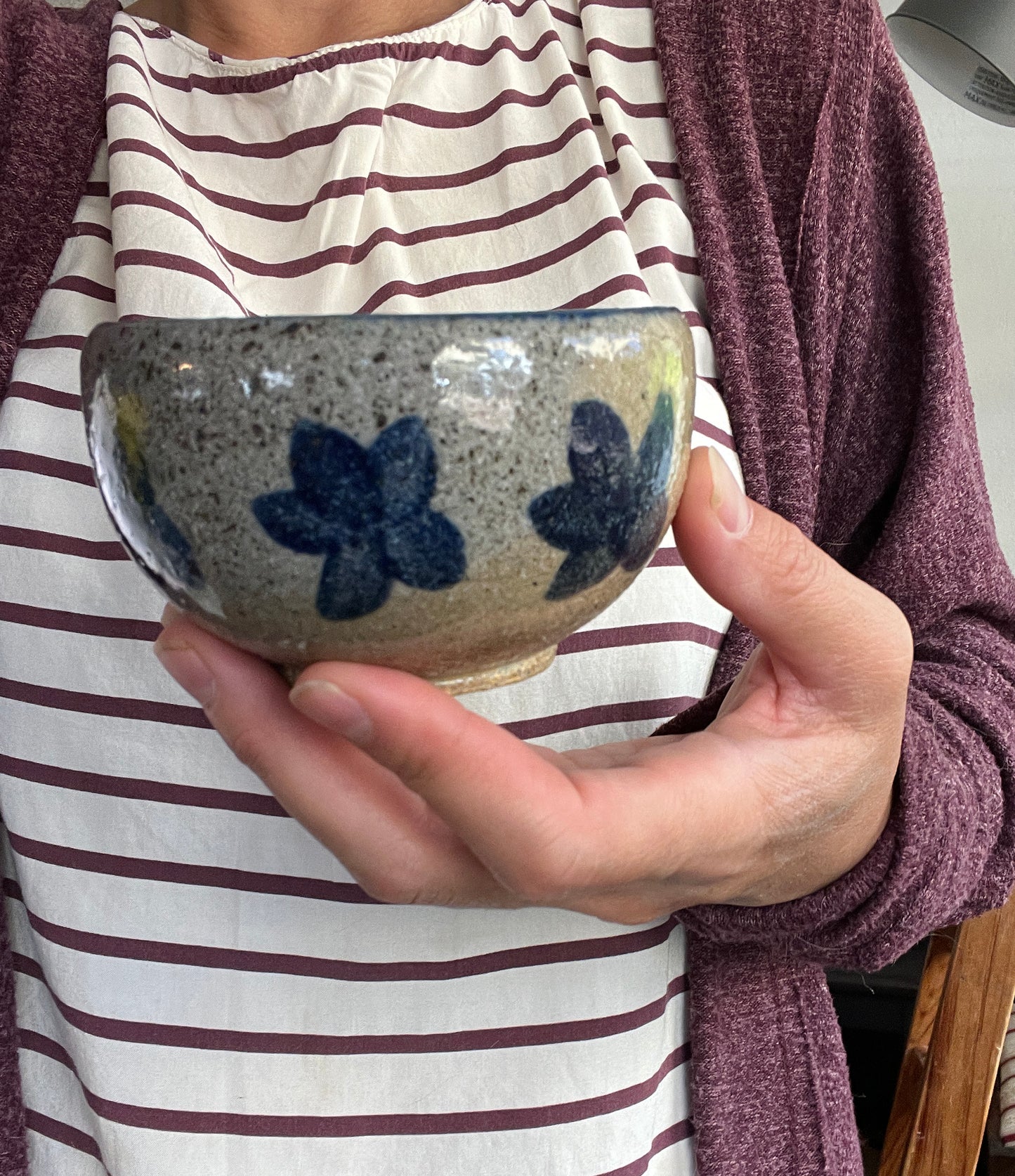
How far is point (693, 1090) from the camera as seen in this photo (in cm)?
55

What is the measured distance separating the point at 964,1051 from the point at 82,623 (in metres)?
0.65

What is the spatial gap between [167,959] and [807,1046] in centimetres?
36

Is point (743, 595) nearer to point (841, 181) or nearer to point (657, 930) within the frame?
point (657, 930)

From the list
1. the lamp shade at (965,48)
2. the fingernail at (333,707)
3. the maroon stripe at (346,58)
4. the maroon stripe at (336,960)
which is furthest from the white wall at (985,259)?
the fingernail at (333,707)

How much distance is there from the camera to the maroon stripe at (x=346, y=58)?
0.62 meters

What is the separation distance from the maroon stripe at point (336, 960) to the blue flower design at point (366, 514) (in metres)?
0.32

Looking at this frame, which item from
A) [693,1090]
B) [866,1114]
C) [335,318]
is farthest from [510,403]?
[866,1114]

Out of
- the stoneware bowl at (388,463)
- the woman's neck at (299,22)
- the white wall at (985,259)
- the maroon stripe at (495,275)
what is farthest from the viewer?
the white wall at (985,259)

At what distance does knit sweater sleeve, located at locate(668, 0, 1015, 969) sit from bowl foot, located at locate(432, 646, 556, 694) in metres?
0.23

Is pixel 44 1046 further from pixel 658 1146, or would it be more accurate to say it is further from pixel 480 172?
pixel 480 172

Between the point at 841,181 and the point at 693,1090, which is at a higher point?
the point at 841,181

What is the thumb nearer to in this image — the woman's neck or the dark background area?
the woman's neck

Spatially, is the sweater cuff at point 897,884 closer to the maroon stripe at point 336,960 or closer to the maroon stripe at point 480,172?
the maroon stripe at point 336,960

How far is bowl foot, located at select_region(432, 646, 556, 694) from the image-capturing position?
31 centimetres
